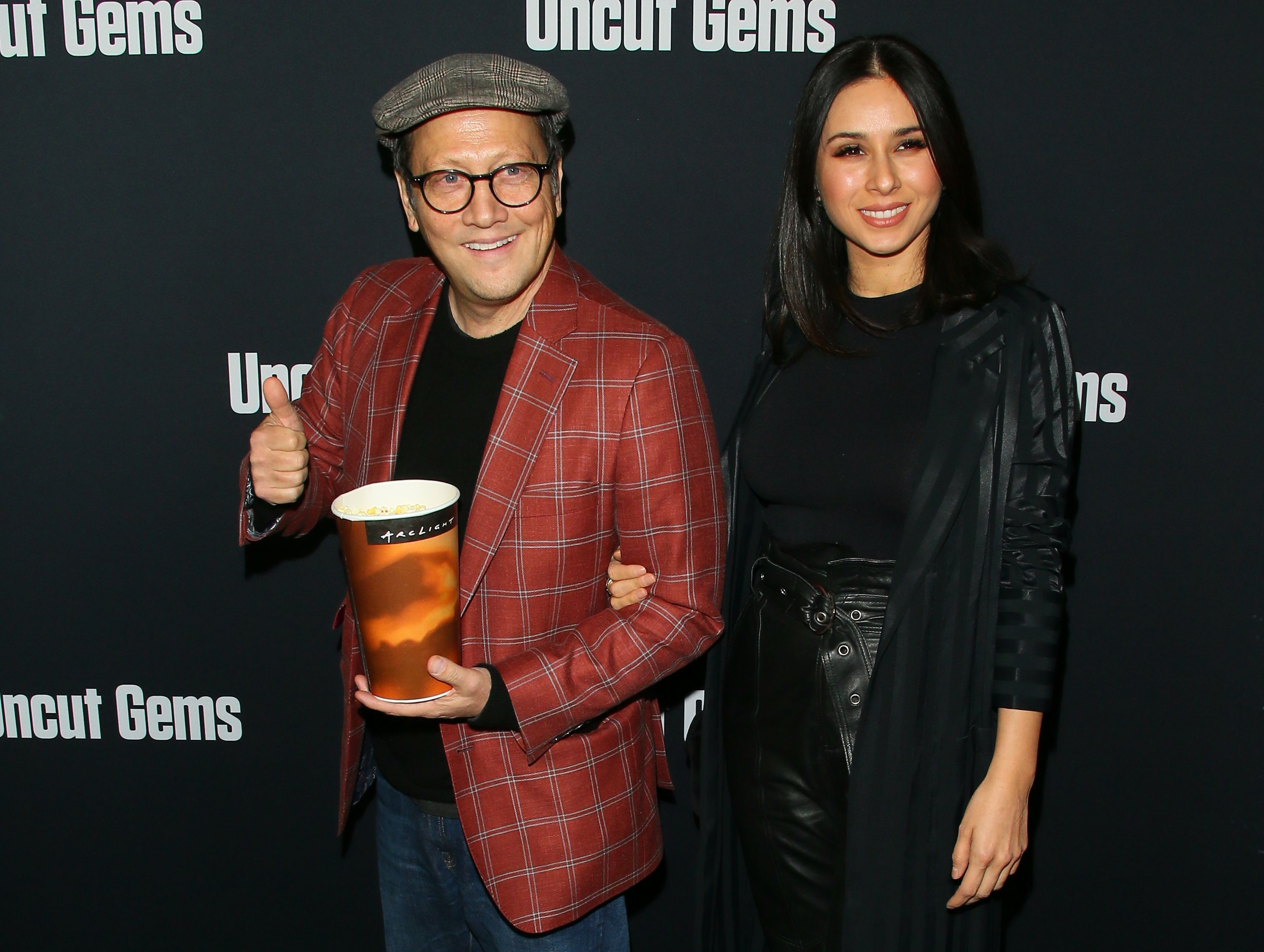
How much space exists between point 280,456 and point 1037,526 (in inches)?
43.9

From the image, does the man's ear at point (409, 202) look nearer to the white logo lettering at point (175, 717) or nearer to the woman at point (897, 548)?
the woman at point (897, 548)

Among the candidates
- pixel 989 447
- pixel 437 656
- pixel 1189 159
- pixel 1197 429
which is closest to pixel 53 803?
pixel 437 656

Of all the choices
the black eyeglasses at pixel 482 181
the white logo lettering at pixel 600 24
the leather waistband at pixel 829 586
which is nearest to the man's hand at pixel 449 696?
the leather waistband at pixel 829 586

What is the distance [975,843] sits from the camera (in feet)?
4.87

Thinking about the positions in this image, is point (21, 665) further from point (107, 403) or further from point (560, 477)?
point (560, 477)

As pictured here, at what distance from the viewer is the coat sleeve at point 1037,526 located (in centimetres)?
144

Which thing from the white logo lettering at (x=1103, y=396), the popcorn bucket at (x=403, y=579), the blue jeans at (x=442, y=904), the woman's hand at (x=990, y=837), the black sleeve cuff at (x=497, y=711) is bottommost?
the blue jeans at (x=442, y=904)

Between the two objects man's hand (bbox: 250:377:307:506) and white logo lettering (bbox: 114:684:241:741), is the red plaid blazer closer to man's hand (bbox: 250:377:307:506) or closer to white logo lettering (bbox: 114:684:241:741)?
man's hand (bbox: 250:377:307:506)

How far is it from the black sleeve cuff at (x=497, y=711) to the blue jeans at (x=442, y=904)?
0.86ft

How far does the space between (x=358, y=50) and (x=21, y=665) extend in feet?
5.17

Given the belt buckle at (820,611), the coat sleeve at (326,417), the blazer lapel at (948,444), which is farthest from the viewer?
the coat sleeve at (326,417)

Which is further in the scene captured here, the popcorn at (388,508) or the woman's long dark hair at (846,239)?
the woman's long dark hair at (846,239)

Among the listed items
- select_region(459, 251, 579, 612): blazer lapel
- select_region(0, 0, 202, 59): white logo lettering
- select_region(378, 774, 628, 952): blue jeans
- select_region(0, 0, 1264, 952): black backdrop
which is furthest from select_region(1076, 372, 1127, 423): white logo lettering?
select_region(0, 0, 202, 59): white logo lettering

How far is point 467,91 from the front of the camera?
1462 mm
